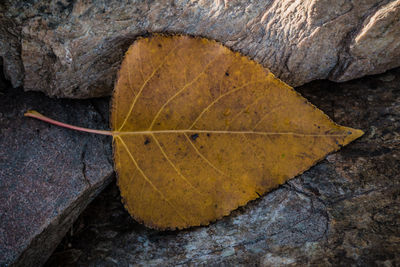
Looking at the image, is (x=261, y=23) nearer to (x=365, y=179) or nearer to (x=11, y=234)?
(x=365, y=179)

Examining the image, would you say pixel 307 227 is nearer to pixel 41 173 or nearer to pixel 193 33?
pixel 193 33

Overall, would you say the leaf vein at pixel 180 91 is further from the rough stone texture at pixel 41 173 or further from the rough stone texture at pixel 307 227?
the rough stone texture at pixel 307 227

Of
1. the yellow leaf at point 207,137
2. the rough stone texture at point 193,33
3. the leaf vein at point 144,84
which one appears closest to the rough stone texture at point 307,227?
the yellow leaf at point 207,137

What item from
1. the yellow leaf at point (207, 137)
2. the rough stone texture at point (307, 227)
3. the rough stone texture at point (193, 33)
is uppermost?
the rough stone texture at point (193, 33)

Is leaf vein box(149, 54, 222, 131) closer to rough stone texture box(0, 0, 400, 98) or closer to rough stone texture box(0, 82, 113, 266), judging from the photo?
rough stone texture box(0, 0, 400, 98)

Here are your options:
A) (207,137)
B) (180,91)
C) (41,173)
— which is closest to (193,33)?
(180,91)

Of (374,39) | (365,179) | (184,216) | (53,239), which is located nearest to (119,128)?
(184,216)

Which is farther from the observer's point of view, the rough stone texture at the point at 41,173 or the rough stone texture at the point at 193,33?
the rough stone texture at the point at 41,173
